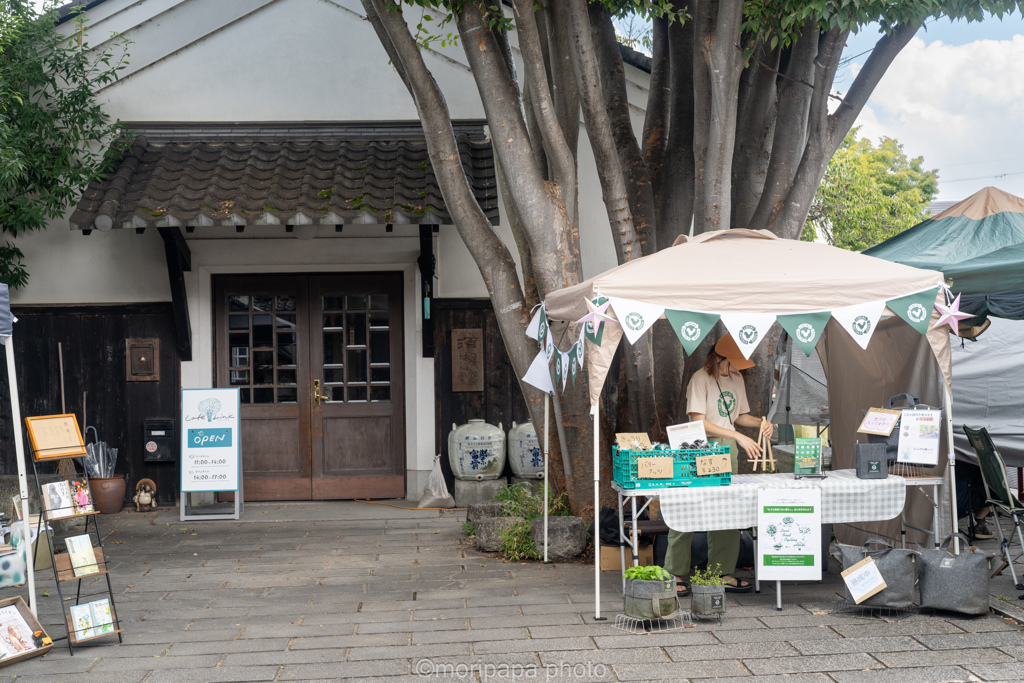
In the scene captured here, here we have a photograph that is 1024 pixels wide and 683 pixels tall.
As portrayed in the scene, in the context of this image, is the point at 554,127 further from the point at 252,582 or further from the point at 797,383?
the point at 797,383

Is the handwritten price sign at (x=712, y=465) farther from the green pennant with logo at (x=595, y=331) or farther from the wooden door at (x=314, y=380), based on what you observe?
the wooden door at (x=314, y=380)

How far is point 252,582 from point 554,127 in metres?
3.98

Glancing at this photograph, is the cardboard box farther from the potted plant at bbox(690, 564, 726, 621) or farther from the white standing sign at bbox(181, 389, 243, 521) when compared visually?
the white standing sign at bbox(181, 389, 243, 521)

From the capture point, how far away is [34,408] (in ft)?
29.1

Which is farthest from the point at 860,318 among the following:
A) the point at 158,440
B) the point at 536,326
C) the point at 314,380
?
the point at 158,440

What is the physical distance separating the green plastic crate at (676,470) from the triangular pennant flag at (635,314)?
0.80 meters

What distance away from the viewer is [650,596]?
15.9ft

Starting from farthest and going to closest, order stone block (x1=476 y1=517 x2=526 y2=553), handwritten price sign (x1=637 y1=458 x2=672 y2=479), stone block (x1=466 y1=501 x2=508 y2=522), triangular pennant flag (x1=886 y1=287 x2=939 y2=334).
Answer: stone block (x1=466 y1=501 x2=508 y2=522), stone block (x1=476 y1=517 x2=526 y2=553), handwritten price sign (x1=637 y1=458 x2=672 y2=479), triangular pennant flag (x1=886 y1=287 x2=939 y2=334)

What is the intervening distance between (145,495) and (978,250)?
804cm

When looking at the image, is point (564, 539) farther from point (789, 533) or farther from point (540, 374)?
point (789, 533)

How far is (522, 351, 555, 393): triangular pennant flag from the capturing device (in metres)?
6.16

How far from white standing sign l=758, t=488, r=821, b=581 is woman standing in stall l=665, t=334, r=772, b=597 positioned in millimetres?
388

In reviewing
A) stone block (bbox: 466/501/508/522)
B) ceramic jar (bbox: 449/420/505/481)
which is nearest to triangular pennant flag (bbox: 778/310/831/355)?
stone block (bbox: 466/501/508/522)

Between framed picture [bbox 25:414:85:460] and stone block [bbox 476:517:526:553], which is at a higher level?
framed picture [bbox 25:414:85:460]
